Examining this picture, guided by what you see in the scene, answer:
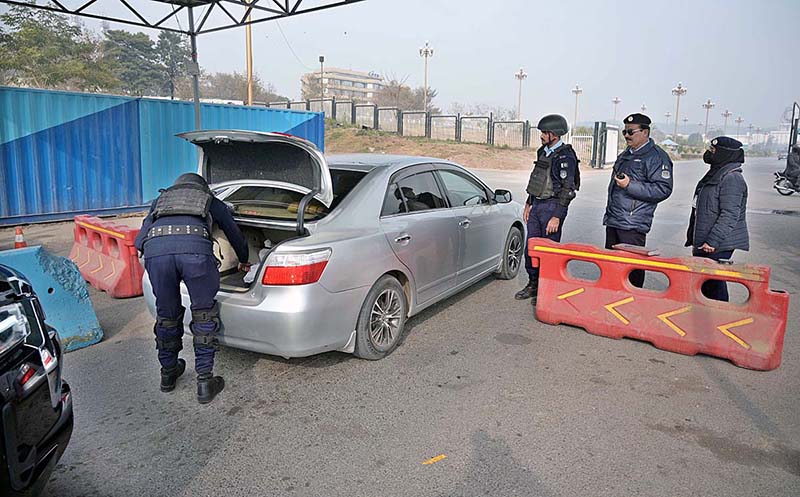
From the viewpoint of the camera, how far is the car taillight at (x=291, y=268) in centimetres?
378

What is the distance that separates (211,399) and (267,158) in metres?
1.81

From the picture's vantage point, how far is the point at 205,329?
3.73 metres

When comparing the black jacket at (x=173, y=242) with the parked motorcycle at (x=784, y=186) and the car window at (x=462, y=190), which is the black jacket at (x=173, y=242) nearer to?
the car window at (x=462, y=190)

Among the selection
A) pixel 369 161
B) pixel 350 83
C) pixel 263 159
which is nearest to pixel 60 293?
pixel 263 159

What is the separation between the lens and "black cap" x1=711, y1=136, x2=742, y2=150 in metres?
4.82

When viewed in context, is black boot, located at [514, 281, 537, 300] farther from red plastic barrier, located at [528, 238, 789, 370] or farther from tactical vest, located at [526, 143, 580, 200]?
tactical vest, located at [526, 143, 580, 200]

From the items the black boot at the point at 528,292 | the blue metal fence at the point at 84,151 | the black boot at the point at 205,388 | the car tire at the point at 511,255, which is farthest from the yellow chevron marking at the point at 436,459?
the blue metal fence at the point at 84,151

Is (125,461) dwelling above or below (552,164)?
below

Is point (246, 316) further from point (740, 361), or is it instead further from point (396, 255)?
point (740, 361)

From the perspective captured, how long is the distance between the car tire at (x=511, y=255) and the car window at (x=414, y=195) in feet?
5.49

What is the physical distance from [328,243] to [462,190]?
245 centimetres

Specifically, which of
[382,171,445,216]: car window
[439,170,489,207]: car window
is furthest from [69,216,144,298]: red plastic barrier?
[439,170,489,207]: car window

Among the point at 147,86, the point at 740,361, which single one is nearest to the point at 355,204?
the point at 740,361

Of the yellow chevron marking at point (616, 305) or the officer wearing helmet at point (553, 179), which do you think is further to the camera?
the officer wearing helmet at point (553, 179)
